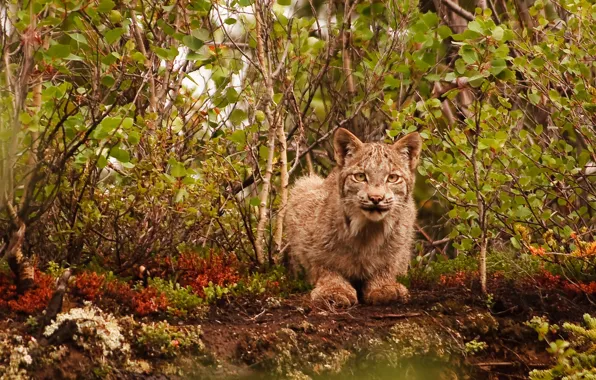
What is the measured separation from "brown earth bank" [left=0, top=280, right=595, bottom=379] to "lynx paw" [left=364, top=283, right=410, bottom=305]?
9cm

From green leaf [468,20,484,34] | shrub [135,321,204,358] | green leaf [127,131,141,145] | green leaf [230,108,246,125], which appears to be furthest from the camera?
green leaf [230,108,246,125]

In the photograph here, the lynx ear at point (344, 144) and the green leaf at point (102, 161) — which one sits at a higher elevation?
the lynx ear at point (344, 144)

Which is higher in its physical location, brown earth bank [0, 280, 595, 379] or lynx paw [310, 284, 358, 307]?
lynx paw [310, 284, 358, 307]

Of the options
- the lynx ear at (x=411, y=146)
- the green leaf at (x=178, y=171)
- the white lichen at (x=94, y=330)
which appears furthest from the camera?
the lynx ear at (x=411, y=146)

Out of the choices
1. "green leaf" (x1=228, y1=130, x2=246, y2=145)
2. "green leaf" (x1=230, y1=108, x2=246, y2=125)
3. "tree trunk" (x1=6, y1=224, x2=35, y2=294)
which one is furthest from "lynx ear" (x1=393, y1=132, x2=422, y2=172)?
"tree trunk" (x1=6, y1=224, x2=35, y2=294)

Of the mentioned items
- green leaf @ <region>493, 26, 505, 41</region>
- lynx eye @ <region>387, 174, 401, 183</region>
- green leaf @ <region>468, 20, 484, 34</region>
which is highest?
green leaf @ <region>468, 20, 484, 34</region>

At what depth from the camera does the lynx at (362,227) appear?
7359 millimetres

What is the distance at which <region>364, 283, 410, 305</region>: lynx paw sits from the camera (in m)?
7.39

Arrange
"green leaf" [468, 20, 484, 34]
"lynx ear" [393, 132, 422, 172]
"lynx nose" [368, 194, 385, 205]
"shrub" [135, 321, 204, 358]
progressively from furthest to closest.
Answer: "lynx ear" [393, 132, 422, 172]
"lynx nose" [368, 194, 385, 205]
"green leaf" [468, 20, 484, 34]
"shrub" [135, 321, 204, 358]

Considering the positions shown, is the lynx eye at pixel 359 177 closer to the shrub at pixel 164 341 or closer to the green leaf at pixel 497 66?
the green leaf at pixel 497 66

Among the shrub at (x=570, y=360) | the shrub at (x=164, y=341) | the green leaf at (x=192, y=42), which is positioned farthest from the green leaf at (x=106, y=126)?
the shrub at (x=570, y=360)

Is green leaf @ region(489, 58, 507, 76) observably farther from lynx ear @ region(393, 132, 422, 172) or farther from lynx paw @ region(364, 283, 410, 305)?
lynx paw @ region(364, 283, 410, 305)

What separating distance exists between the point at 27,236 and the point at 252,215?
2.54m

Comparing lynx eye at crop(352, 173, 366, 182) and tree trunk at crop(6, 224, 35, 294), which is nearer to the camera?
tree trunk at crop(6, 224, 35, 294)
